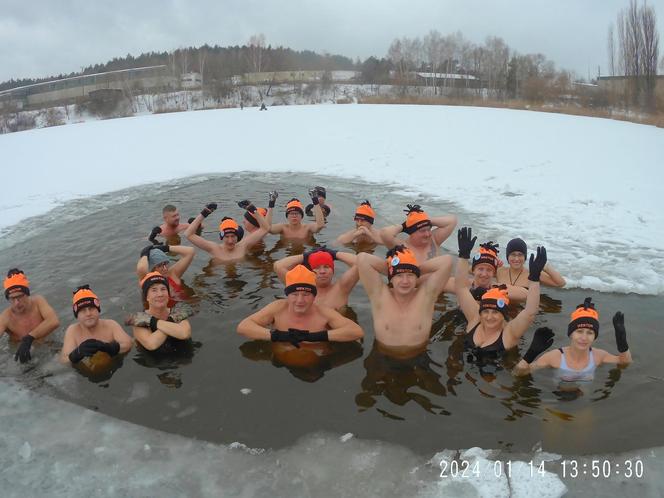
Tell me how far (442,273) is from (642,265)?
3316mm

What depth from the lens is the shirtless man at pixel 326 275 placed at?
16.1ft

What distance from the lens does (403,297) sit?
14.2 feet

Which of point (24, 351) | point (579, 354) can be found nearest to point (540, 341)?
point (579, 354)

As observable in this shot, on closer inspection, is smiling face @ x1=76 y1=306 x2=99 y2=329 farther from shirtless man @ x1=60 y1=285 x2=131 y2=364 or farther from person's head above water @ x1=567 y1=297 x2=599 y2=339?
person's head above water @ x1=567 y1=297 x2=599 y2=339

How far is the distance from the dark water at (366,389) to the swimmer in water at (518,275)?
173 mm

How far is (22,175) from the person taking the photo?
43.3 feet

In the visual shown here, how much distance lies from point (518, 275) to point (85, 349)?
446 cm

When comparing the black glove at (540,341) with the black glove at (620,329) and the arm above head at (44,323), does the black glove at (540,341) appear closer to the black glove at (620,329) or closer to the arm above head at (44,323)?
the black glove at (620,329)

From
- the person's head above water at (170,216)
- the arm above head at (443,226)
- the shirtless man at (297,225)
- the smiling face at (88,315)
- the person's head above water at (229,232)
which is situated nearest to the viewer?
the smiling face at (88,315)

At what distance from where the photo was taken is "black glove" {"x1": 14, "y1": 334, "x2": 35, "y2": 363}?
14.3ft

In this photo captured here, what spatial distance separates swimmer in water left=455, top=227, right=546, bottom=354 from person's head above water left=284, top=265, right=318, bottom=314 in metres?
1.39

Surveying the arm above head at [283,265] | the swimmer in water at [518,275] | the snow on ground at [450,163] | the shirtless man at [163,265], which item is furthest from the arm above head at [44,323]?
the snow on ground at [450,163]

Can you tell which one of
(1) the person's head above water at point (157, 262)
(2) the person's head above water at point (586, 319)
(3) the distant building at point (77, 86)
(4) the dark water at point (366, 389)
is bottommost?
(4) the dark water at point (366, 389)

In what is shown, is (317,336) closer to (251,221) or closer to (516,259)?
(516,259)
